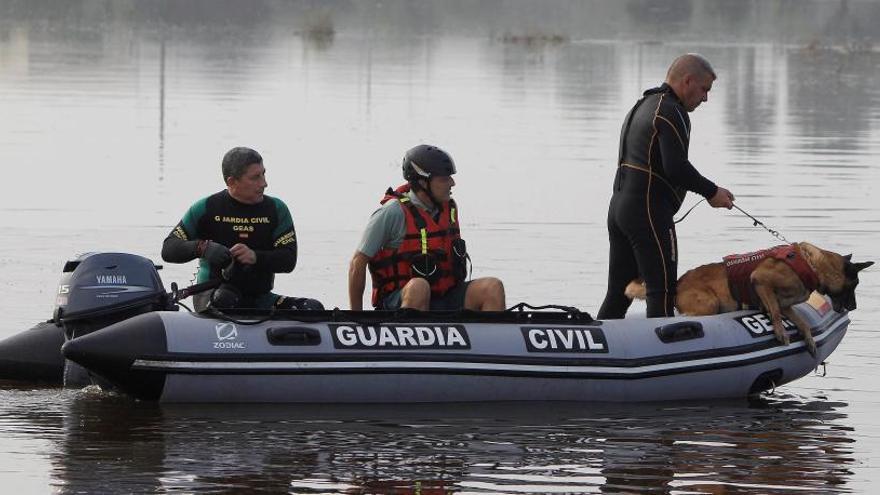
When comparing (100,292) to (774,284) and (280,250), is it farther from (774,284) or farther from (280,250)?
(774,284)

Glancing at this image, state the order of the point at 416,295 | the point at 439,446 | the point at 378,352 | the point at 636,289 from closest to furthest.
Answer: the point at 439,446 → the point at 378,352 → the point at 416,295 → the point at 636,289

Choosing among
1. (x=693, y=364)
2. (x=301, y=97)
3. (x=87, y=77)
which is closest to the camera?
(x=693, y=364)

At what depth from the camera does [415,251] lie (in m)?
10.2

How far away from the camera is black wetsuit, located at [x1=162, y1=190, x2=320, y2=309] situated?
10.1 m

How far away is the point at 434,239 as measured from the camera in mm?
10234

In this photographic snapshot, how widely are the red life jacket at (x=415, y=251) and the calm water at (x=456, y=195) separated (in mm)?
741

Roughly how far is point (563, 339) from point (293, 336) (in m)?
1.35

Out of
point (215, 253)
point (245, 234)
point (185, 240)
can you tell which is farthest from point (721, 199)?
point (185, 240)

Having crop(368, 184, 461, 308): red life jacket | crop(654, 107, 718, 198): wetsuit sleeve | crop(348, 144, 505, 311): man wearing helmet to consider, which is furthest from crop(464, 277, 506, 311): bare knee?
crop(654, 107, 718, 198): wetsuit sleeve

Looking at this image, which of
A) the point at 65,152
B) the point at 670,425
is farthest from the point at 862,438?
the point at 65,152

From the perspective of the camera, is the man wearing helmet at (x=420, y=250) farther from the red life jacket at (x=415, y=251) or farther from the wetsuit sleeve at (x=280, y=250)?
the wetsuit sleeve at (x=280, y=250)

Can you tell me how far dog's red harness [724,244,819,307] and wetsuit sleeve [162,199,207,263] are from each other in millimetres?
2744

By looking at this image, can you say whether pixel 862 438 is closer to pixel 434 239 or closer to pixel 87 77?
pixel 434 239

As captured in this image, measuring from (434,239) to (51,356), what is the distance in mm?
2027
